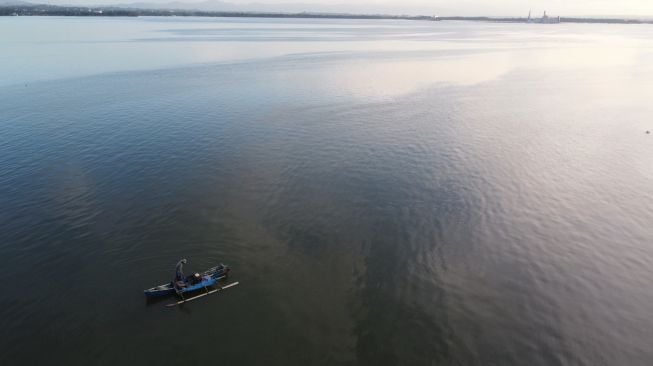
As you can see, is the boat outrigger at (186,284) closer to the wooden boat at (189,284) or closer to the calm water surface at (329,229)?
the wooden boat at (189,284)

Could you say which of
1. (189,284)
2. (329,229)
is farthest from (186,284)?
(329,229)

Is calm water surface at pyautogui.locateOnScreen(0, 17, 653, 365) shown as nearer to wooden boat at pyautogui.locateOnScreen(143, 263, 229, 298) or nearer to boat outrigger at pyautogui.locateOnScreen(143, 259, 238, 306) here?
boat outrigger at pyautogui.locateOnScreen(143, 259, 238, 306)

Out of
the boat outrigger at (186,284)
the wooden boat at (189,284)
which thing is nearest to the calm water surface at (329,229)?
the boat outrigger at (186,284)

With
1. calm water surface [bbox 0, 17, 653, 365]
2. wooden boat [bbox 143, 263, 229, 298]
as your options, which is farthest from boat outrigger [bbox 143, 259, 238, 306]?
calm water surface [bbox 0, 17, 653, 365]

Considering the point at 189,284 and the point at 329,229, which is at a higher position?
the point at 189,284

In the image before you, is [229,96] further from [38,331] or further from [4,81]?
[38,331]

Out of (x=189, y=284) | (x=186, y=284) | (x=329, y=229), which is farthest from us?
(x=329, y=229)

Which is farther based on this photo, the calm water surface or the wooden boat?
the wooden boat

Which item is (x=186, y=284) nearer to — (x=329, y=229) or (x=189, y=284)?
(x=189, y=284)
